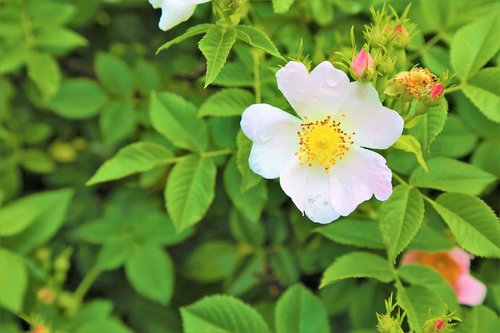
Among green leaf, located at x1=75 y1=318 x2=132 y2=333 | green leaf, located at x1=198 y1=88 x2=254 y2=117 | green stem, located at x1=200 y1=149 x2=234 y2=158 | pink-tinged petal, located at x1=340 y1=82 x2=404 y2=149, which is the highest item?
pink-tinged petal, located at x1=340 y1=82 x2=404 y2=149

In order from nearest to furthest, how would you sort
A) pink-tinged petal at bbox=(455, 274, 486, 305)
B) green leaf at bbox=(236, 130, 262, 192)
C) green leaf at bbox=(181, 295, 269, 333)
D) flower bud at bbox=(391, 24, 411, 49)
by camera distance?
flower bud at bbox=(391, 24, 411, 49) → green leaf at bbox=(236, 130, 262, 192) → green leaf at bbox=(181, 295, 269, 333) → pink-tinged petal at bbox=(455, 274, 486, 305)

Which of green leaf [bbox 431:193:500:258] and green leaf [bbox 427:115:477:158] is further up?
green leaf [bbox 431:193:500:258]

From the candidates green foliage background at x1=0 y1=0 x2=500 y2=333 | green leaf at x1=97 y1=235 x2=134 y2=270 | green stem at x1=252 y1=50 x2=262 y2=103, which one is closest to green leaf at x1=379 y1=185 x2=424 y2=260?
green foliage background at x1=0 y1=0 x2=500 y2=333

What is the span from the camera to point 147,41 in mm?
2182

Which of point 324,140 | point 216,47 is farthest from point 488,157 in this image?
point 216,47

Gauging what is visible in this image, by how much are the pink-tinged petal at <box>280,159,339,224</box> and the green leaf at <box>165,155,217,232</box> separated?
10.5 inches

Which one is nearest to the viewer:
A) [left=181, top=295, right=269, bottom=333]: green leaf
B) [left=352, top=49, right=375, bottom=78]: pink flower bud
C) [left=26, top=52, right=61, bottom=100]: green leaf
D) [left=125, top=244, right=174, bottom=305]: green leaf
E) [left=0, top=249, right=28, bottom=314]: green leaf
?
[left=352, top=49, right=375, bottom=78]: pink flower bud

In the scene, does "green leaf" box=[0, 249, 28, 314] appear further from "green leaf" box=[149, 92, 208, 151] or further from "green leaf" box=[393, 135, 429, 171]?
"green leaf" box=[393, 135, 429, 171]

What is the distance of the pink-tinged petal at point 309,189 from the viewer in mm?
1120

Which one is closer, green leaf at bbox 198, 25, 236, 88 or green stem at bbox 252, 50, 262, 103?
green leaf at bbox 198, 25, 236, 88

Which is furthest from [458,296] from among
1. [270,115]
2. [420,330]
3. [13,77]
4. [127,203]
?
[13,77]

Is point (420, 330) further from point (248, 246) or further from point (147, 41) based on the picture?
point (147, 41)

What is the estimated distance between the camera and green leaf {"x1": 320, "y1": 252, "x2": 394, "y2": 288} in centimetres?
130

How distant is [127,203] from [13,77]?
72 centimetres
